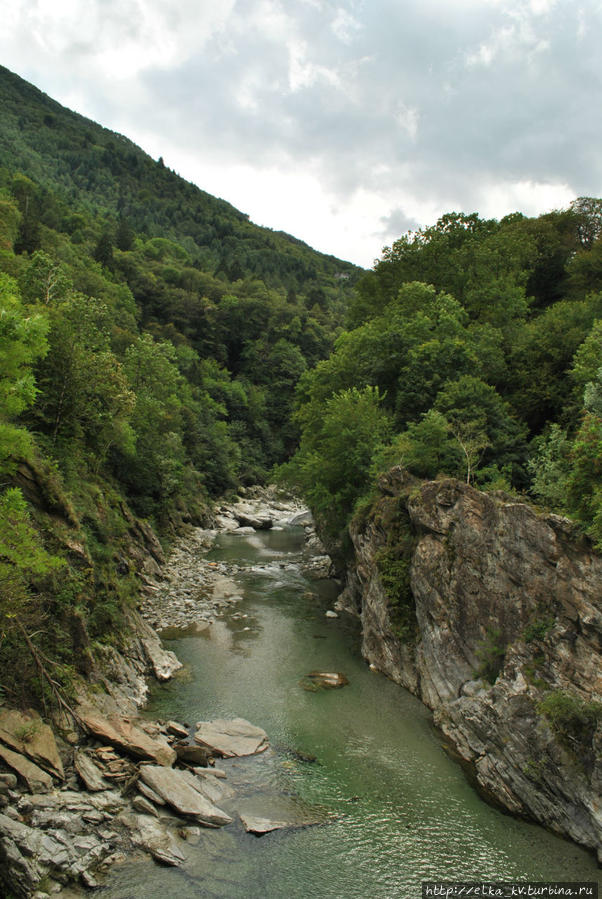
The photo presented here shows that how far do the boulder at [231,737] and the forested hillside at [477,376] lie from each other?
11117 millimetres

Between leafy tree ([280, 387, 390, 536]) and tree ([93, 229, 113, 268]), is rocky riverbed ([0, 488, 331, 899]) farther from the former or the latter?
tree ([93, 229, 113, 268])

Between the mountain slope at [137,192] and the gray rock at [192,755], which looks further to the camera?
the mountain slope at [137,192]

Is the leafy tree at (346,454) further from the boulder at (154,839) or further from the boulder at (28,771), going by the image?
the boulder at (28,771)

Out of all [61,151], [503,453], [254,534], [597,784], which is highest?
[61,151]

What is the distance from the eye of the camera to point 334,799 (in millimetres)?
12633

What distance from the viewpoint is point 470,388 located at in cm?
2355

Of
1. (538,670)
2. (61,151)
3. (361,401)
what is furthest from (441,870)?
(61,151)

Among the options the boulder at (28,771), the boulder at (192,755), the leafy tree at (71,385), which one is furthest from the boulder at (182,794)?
the leafy tree at (71,385)

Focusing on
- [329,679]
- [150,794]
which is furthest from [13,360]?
[329,679]

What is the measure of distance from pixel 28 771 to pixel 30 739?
2.63 feet

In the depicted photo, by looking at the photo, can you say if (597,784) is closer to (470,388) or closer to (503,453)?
(503,453)

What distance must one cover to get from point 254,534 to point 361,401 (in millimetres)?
23743

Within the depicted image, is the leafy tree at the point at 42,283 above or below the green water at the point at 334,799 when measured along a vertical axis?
above

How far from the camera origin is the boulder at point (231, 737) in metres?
14.2
